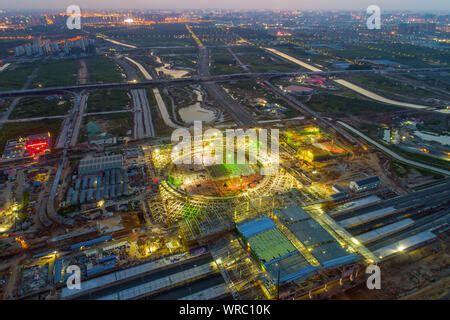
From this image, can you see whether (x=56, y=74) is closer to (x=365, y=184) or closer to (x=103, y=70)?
(x=103, y=70)

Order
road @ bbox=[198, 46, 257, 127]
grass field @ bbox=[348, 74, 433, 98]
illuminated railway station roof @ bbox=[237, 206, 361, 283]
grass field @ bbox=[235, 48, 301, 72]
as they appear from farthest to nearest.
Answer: grass field @ bbox=[235, 48, 301, 72] < grass field @ bbox=[348, 74, 433, 98] < road @ bbox=[198, 46, 257, 127] < illuminated railway station roof @ bbox=[237, 206, 361, 283]

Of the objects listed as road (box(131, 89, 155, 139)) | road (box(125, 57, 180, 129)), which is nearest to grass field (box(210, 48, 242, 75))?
road (box(125, 57, 180, 129))

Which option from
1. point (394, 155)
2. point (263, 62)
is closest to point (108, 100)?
point (394, 155)

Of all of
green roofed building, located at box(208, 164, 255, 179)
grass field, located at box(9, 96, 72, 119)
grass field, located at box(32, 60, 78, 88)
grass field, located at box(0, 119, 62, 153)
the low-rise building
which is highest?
grass field, located at box(32, 60, 78, 88)

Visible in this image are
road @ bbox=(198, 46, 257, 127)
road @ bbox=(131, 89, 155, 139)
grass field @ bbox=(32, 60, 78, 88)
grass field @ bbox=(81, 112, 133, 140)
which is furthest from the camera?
grass field @ bbox=(32, 60, 78, 88)

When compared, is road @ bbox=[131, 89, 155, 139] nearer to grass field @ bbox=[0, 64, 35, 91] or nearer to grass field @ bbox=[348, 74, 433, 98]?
grass field @ bbox=[0, 64, 35, 91]

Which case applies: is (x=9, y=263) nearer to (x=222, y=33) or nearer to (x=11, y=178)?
(x=11, y=178)
